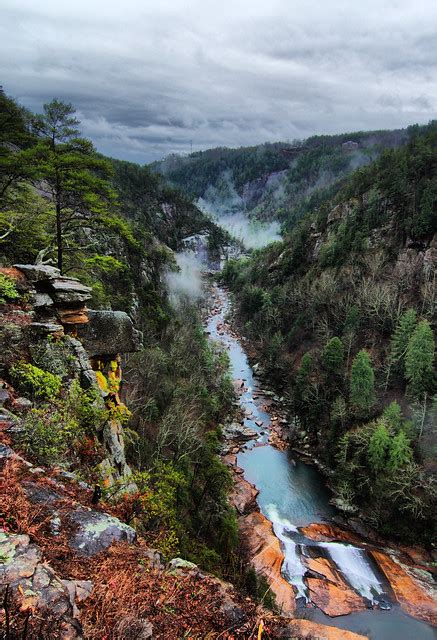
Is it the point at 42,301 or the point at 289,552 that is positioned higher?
the point at 42,301

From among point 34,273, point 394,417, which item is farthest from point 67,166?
point 394,417

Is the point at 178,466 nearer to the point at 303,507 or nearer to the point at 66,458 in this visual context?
the point at 303,507

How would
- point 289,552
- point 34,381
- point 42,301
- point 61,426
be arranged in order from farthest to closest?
point 289,552 → point 42,301 → point 34,381 → point 61,426

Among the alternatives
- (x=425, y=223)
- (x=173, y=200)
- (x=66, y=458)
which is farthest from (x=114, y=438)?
(x=173, y=200)

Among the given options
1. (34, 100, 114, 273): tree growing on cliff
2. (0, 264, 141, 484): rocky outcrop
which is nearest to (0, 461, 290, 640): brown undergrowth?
(0, 264, 141, 484): rocky outcrop

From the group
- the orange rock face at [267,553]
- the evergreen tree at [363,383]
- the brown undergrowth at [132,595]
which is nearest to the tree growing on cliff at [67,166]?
the brown undergrowth at [132,595]

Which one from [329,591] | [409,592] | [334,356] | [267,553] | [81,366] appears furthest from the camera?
[334,356]

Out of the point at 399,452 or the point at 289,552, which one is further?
the point at 399,452

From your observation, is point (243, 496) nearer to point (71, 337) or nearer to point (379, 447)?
point (379, 447)
